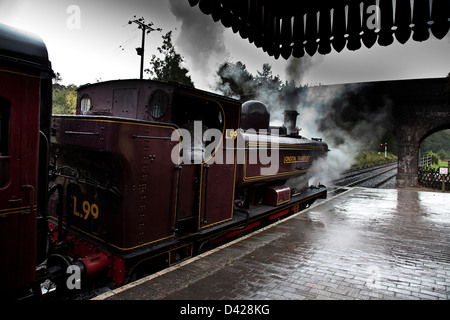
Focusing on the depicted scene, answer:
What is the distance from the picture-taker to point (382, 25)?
246cm

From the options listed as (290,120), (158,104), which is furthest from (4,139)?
(290,120)

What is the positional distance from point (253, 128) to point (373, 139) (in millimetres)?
44442

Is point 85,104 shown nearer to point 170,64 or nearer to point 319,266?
point 319,266

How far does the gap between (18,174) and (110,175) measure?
4.28 ft

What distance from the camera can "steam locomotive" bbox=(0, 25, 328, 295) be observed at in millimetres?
2434

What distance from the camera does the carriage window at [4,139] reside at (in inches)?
93.2

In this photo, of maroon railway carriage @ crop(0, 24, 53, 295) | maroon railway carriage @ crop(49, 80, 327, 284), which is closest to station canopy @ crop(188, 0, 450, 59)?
maroon railway carriage @ crop(0, 24, 53, 295)

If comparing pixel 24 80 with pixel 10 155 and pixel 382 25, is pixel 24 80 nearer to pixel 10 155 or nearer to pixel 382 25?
pixel 10 155

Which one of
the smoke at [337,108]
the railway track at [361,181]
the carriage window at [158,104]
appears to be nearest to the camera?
the carriage window at [158,104]

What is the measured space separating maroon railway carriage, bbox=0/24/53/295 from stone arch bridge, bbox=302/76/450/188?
764 inches

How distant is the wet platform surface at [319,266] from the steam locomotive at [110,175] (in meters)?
0.54

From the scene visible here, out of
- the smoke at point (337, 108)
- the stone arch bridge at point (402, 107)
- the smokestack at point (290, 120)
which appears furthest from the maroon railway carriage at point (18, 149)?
the stone arch bridge at point (402, 107)

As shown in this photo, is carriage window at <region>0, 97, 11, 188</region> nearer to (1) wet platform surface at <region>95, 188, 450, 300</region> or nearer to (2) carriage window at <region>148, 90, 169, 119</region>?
(1) wet platform surface at <region>95, 188, 450, 300</region>

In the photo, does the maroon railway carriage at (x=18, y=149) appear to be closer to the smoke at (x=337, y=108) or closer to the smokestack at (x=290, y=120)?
the smokestack at (x=290, y=120)
